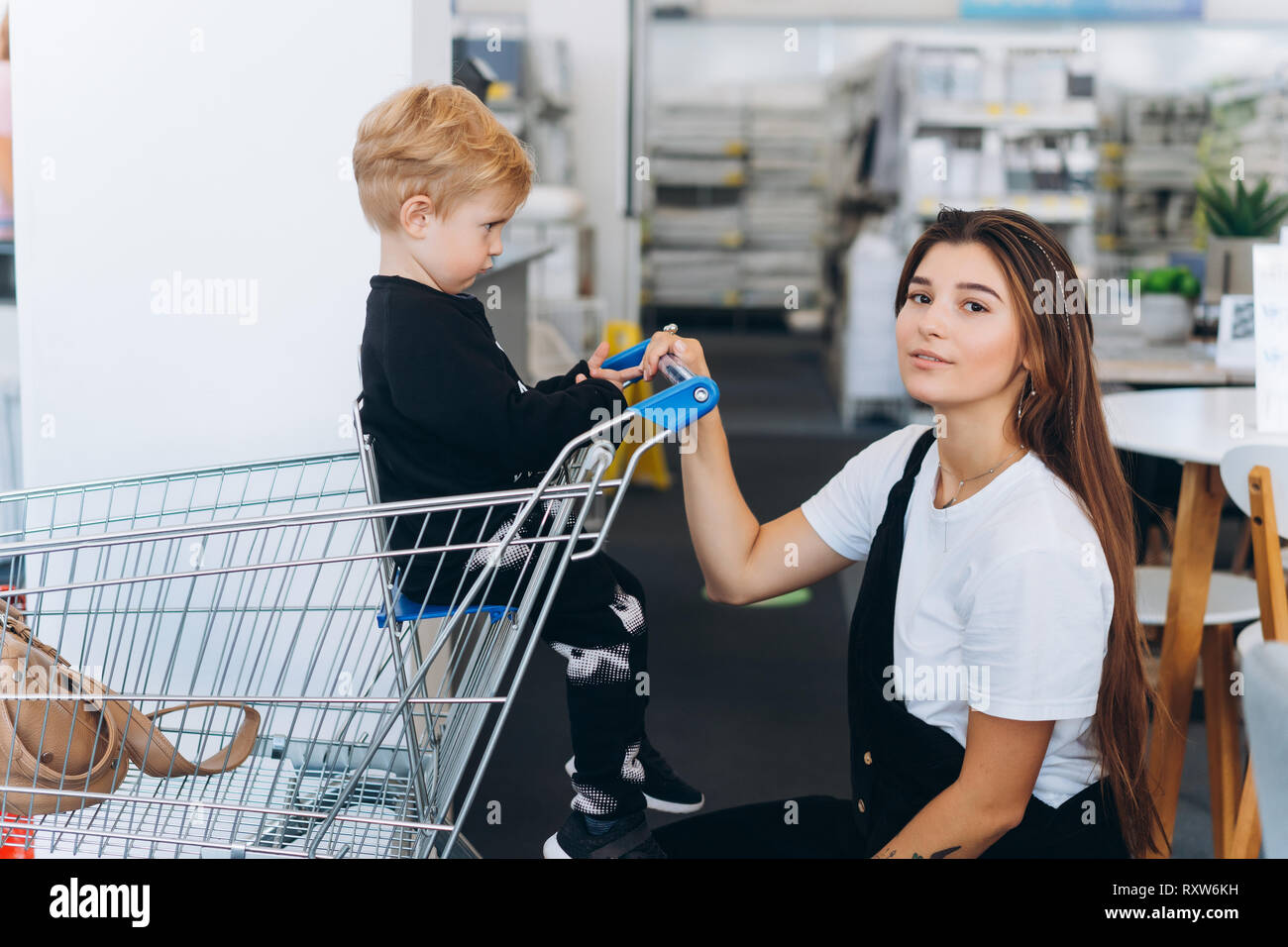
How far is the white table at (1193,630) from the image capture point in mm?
2186

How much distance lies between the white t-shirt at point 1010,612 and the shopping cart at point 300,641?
1.21ft

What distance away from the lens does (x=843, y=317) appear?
7.60 metres

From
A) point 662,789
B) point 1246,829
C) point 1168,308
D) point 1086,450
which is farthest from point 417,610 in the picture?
point 1168,308

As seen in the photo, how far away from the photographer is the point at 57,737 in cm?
147

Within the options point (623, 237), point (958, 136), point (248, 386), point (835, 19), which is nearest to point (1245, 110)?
point (958, 136)

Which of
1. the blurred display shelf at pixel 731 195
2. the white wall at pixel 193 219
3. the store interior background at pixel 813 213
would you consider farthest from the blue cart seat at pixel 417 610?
the blurred display shelf at pixel 731 195

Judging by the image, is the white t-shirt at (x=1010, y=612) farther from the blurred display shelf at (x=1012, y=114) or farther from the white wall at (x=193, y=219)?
the blurred display shelf at (x=1012, y=114)

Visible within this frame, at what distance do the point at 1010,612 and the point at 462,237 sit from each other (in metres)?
0.88

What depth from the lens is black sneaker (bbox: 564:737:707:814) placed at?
1.97m

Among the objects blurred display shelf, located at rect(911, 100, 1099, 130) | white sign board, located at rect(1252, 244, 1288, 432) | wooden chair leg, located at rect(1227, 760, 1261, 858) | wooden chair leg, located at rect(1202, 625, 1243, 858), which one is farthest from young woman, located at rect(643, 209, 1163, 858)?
blurred display shelf, located at rect(911, 100, 1099, 130)

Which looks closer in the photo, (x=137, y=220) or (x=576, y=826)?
(x=576, y=826)

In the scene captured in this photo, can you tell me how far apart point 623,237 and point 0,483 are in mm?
3894

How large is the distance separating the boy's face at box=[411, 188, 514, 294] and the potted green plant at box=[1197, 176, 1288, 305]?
9.24 ft
